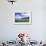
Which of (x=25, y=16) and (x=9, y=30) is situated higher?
(x=25, y=16)

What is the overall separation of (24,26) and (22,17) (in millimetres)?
318

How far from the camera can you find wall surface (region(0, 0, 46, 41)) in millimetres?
4508

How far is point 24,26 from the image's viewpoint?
4559mm

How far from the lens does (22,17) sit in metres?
4.52

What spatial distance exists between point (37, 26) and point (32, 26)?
0.56 ft

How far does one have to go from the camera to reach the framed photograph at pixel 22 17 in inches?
178

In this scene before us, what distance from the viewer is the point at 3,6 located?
4.50m

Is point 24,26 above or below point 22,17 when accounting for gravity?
below

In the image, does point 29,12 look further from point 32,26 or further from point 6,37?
point 6,37

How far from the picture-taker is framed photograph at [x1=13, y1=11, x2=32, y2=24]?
4.52 m

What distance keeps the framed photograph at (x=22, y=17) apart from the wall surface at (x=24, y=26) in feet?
0.35

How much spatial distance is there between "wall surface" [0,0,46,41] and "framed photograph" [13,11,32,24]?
0.11 m

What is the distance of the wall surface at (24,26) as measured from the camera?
4.51 m

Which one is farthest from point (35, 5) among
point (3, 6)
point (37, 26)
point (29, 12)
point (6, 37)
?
point (6, 37)
